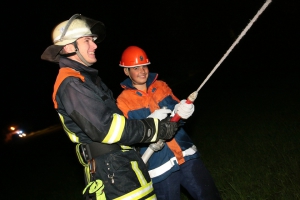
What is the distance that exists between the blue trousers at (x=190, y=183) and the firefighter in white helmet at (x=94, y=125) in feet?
2.06

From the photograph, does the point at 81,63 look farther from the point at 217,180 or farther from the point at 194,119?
the point at 194,119

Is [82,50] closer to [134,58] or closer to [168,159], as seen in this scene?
[134,58]

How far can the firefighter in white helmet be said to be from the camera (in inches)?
76.2

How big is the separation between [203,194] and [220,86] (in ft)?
42.3

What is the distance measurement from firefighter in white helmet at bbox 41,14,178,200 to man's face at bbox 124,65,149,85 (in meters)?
0.77

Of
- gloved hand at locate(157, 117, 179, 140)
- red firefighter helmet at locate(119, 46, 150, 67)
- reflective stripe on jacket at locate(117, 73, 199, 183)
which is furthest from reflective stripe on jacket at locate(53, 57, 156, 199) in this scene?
red firefighter helmet at locate(119, 46, 150, 67)

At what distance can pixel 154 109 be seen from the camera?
9.51 ft

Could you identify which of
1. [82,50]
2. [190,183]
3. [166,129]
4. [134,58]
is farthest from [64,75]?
[190,183]

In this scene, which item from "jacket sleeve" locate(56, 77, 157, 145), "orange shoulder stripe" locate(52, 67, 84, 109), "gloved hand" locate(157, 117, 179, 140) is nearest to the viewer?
"jacket sleeve" locate(56, 77, 157, 145)

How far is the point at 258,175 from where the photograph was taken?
393cm

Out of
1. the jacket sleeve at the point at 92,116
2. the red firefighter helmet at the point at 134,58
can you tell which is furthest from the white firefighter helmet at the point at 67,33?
the red firefighter helmet at the point at 134,58

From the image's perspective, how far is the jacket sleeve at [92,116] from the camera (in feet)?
6.28

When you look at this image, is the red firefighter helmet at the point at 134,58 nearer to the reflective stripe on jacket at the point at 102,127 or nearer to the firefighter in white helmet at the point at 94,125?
the firefighter in white helmet at the point at 94,125

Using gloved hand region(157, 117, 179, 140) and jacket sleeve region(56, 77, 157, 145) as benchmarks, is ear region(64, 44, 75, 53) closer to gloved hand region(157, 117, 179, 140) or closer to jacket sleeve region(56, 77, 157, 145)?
jacket sleeve region(56, 77, 157, 145)
